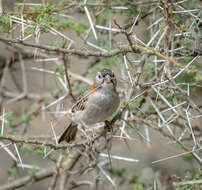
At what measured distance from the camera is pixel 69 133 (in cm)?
489

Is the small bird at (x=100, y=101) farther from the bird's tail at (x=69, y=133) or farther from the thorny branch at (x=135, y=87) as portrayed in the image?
the bird's tail at (x=69, y=133)

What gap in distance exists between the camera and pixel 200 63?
175 inches

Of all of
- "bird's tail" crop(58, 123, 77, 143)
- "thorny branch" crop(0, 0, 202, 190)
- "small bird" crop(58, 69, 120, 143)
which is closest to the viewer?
"thorny branch" crop(0, 0, 202, 190)

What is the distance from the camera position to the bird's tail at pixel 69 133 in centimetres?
484

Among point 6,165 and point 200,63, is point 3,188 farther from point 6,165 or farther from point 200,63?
point 200,63

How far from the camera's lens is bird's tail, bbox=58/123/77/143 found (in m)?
4.84

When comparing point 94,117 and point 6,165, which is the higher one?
point 94,117

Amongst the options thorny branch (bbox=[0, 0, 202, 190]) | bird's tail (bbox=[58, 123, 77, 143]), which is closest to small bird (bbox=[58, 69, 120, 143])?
thorny branch (bbox=[0, 0, 202, 190])

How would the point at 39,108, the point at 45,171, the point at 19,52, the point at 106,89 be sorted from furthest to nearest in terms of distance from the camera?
1. the point at 19,52
2. the point at 39,108
3. the point at 45,171
4. the point at 106,89

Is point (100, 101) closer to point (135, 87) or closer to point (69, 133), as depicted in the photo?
point (69, 133)

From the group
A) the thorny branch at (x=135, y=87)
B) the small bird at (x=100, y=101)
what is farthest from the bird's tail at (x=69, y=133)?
the small bird at (x=100, y=101)

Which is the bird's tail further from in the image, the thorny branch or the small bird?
the small bird

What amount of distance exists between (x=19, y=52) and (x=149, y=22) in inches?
95.2

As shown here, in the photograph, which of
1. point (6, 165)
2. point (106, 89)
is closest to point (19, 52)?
point (6, 165)
